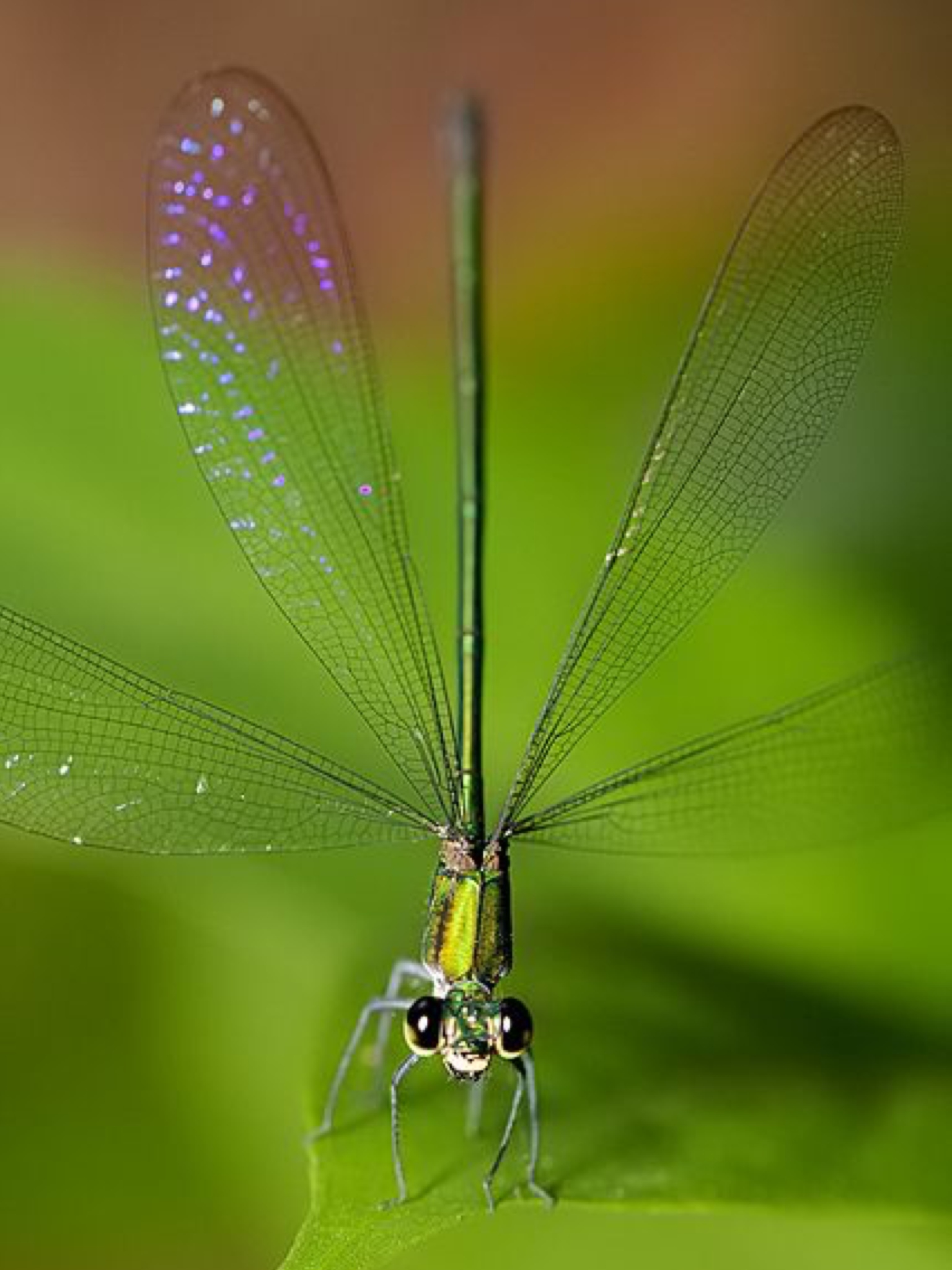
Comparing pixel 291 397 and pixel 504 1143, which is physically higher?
pixel 291 397

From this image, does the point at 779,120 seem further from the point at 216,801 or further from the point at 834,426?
the point at 216,801

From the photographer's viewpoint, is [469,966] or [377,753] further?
[377,753]

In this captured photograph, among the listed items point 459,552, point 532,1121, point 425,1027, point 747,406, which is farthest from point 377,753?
point 747,406

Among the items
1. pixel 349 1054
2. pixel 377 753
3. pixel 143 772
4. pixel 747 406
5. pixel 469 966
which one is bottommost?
pixel 349 1054

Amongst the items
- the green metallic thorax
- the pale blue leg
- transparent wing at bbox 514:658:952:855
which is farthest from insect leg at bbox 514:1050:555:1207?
transparent wing at bbox 514:658:952:855

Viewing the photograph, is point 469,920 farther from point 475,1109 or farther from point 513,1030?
point 475,1109

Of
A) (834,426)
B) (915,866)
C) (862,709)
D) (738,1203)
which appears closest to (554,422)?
(834,426)
